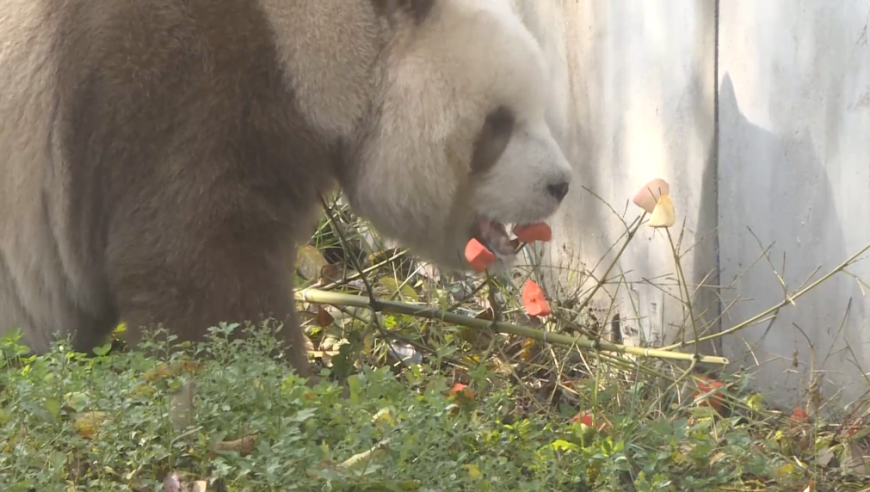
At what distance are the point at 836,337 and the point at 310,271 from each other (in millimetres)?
2591

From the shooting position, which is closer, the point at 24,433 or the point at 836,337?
the point at 24,433

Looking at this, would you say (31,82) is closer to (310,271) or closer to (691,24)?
(310,271)

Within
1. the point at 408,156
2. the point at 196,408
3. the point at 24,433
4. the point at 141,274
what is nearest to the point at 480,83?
the point at 408,156

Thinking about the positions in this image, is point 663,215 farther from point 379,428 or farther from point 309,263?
point 309,263

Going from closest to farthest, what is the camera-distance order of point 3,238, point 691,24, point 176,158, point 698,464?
point 698,464
point 176,158
point 3,238
point 691,24

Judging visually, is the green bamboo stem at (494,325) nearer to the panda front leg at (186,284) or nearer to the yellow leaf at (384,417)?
the panda front leg at (186,284)

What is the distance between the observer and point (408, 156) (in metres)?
3.49

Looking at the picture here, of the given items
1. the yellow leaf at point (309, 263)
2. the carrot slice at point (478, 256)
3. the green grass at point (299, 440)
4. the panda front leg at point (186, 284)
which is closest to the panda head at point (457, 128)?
the carrot slice at point (478, 256)

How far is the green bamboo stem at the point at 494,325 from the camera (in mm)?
3742

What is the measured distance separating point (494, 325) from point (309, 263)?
4.95ft

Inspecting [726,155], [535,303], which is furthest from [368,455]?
[726,155]

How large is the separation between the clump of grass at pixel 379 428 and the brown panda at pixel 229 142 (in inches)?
13.0

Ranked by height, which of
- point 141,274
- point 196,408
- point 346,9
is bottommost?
point 196,408

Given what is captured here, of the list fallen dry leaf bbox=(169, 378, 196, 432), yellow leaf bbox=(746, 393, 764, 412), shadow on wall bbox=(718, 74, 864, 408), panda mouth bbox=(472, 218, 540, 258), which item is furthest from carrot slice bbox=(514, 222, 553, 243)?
fallen dry leaf bbox=(169, 378, 196, 432)
